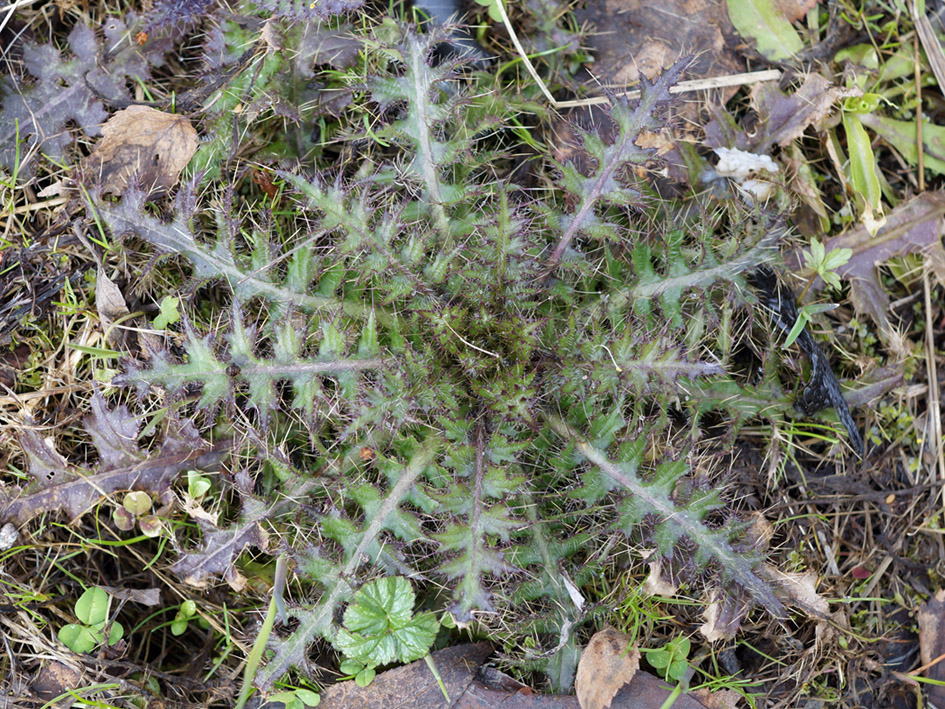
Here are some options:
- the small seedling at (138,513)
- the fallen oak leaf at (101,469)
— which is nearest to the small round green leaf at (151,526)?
the small seedling at (138,513)

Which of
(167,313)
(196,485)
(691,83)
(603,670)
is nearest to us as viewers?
(603,670)

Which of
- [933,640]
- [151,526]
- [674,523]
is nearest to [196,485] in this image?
[151,526]

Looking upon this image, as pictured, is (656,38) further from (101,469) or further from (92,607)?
(92,607)

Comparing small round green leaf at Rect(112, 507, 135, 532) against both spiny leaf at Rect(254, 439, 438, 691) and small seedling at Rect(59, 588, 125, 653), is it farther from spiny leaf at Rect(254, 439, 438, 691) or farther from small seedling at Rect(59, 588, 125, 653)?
spiny leaf at Rect(254, 439, 438, 691)

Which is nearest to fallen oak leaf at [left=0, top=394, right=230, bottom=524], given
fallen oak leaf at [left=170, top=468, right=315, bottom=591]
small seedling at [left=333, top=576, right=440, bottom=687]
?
fallen oak leaf at [left=170, top=468, right=315, bottom=591]

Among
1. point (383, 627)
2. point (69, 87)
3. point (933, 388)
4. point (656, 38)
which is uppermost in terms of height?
point (69, 87)

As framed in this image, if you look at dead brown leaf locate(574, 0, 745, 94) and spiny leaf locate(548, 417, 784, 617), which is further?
dead brown leaf locate(574, 0, 745, 94)
